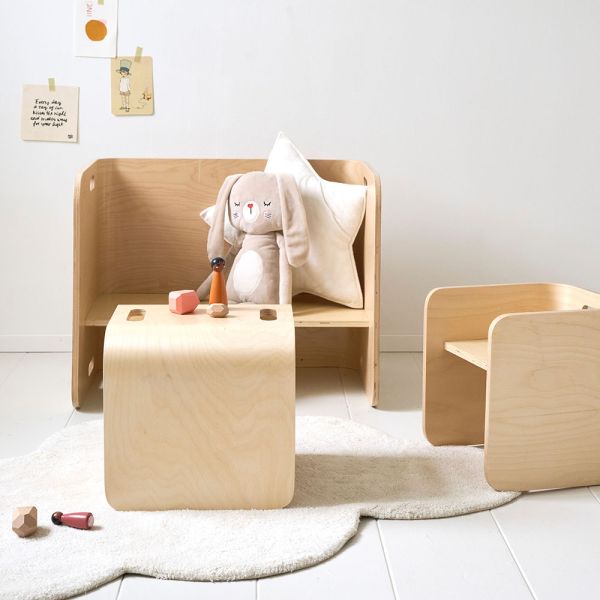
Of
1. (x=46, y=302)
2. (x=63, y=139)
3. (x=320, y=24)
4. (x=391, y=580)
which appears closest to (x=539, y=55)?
(x=320, y=24)

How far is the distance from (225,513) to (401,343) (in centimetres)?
138

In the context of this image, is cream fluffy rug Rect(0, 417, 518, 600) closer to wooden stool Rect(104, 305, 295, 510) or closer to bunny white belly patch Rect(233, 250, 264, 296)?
wooden stool Rect(104, 305, 295, 510)

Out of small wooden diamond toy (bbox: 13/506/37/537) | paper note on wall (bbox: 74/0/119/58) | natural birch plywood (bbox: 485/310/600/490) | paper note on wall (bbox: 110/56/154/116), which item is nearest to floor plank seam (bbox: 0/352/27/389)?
paper note on wall (bbox: 110/56/154/116)

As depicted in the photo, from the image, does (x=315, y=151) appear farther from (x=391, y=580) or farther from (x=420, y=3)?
Answer: (x=391, y=580)

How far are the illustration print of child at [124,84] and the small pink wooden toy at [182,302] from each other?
3.67 feet

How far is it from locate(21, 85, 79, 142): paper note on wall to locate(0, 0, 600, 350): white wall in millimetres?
27

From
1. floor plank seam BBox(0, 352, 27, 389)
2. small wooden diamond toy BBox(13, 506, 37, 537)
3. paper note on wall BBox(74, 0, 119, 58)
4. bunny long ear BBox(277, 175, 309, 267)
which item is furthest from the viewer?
paper note on wall BBox(74, 0, 119, 58)

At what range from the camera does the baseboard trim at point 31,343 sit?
303cm

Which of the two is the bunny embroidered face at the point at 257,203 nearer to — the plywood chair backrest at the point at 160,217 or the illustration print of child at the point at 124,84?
the plywood chair backrest at the point at 160,217

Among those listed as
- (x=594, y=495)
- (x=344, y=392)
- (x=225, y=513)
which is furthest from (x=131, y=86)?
(x=594, y=495)

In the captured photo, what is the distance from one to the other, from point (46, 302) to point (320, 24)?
1193mm

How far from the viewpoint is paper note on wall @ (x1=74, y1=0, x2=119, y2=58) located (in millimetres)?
2840

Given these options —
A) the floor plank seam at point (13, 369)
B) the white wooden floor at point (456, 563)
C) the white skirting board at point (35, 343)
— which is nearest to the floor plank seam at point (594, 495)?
the white wooden floor at point (456, 563)

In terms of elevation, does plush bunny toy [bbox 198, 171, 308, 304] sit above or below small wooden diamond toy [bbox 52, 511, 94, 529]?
above
